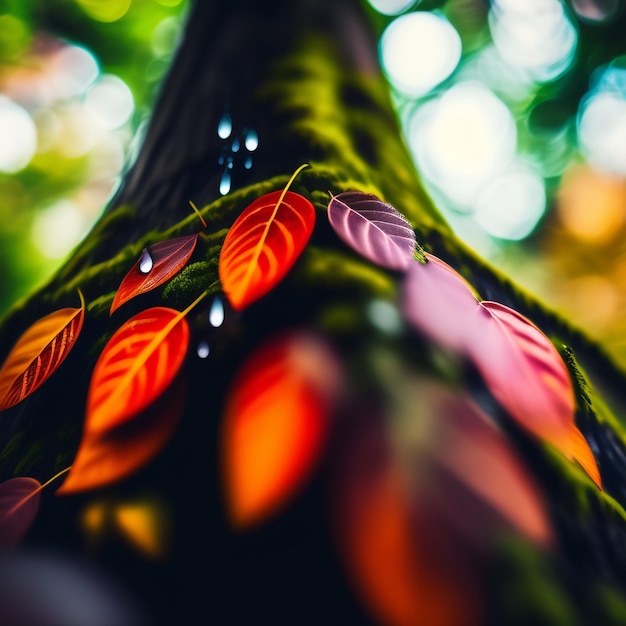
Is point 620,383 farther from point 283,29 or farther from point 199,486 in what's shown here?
point 283,29

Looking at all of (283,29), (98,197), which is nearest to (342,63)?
(283,29)

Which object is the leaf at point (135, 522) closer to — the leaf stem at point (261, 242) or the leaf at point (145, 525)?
the leaf at point (145, 525)

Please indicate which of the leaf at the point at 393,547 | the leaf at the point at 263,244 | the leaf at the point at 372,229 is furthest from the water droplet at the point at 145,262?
the leaf at the point at 393,547

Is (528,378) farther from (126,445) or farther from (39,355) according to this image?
(39,355)

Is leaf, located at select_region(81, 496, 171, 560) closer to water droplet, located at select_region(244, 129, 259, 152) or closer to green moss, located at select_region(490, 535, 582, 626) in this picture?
green moss, located at select_region(490, 535, 582, 626)

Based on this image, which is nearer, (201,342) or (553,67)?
(201,342)

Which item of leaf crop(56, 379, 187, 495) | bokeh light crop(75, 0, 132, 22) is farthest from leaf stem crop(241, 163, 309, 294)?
bokeh light crop(75, 0, 132, 22)
